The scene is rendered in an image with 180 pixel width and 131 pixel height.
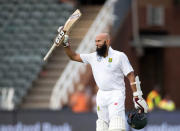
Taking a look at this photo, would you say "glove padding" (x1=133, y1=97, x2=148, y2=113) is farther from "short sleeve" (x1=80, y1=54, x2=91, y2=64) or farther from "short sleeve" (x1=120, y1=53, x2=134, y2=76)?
"short sleeve" (x1=80, y1=54, x2=91, y2=64)

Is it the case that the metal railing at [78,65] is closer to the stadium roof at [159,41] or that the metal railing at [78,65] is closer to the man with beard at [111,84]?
the stadium roof at [159,41]

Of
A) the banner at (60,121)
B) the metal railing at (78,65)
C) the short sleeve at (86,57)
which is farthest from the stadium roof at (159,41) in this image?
the short sleeve at (86,57)

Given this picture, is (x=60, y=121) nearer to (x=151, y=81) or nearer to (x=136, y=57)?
Answer: (x=136, y=57)

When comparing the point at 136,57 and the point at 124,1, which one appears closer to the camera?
the point at 124,1

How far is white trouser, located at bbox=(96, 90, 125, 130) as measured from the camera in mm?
8844

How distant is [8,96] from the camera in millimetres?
18625

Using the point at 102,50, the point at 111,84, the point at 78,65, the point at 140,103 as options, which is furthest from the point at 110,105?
the point at 78,65

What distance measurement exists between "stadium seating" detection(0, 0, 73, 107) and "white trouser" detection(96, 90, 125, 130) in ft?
34.0

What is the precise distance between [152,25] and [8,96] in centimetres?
885

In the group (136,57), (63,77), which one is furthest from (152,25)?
(63,77)

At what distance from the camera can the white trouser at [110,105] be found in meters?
8.84

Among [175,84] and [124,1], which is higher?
[124,1]

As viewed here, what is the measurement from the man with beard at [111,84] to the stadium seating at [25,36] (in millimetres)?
10368

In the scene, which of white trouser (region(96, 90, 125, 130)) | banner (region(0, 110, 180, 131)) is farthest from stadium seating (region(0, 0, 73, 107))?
white trouser (region(96, 90, 125, 130))
